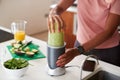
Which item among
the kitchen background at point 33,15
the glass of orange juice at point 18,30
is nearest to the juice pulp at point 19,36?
the glass of orange juice at point 18,30

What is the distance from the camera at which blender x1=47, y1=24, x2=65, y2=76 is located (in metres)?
1.24

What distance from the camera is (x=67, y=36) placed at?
3.40 m

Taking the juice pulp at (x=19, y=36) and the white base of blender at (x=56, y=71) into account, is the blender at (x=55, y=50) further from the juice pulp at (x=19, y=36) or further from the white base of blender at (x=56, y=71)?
the juice pulp at (x=19, y=36)

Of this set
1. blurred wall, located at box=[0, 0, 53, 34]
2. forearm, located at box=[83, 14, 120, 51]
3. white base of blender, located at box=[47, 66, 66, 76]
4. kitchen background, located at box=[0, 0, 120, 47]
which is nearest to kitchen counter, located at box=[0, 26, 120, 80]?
white base of blender, located at box=[47, 66, 66, 76]

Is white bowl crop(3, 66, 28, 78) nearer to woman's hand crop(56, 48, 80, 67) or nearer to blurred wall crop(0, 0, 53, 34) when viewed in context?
woman's hand crop(56, 48, 80, 67)

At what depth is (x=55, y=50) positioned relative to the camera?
1276 millimetres

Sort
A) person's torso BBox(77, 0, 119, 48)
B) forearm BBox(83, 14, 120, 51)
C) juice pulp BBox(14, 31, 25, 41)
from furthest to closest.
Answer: juice pulp BBox(14, 31, 25, 41)
person's torso BBox(77, 0, 119, 48)
forearm BBox(83, 14, 120, 51)

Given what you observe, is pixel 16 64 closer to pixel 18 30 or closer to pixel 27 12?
pixel 18 30

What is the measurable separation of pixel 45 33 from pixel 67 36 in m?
1.29

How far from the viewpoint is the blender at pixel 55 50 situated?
1.24 meters

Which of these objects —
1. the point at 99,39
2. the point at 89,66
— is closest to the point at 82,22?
the point at 99,39

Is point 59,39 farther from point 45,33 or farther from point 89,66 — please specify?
point 45,33

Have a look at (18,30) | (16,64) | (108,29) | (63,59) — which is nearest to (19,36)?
(18,30)

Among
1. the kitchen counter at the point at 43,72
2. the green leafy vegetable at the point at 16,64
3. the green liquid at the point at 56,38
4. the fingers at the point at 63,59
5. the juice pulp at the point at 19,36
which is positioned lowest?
the kitchen counter at the point at 43,72
